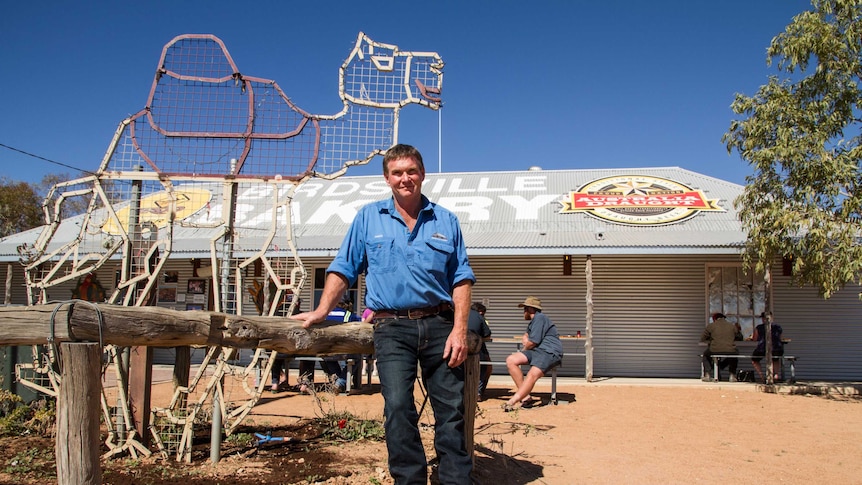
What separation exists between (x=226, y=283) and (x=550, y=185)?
38.7 feet

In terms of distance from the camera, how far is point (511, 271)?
13703 millimetres

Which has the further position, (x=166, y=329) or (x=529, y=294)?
(x=529, y=294)

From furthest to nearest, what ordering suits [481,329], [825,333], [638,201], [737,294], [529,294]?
1. [638,201]
2. [529,294]
3. [737,294]
4. [825,333]
5. [481,329]

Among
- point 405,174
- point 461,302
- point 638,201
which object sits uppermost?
point 638,201

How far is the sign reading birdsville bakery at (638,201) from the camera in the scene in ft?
44.4

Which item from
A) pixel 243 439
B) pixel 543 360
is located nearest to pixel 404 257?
pixel 243 439

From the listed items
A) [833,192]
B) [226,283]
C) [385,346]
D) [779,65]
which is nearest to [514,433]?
[226,283]

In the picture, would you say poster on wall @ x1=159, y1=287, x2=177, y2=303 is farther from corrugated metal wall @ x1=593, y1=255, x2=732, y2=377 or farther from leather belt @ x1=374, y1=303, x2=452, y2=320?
leather belt @ x1=374, y1=303, x2=452, y2=320

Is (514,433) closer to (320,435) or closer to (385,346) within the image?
(320,435)

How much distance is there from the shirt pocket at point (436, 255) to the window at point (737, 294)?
10.9m

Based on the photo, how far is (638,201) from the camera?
14.2 metres

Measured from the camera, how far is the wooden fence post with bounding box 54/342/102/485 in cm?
303

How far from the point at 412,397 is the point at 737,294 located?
36.8ft

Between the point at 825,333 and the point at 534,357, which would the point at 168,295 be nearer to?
the point at 534,357
